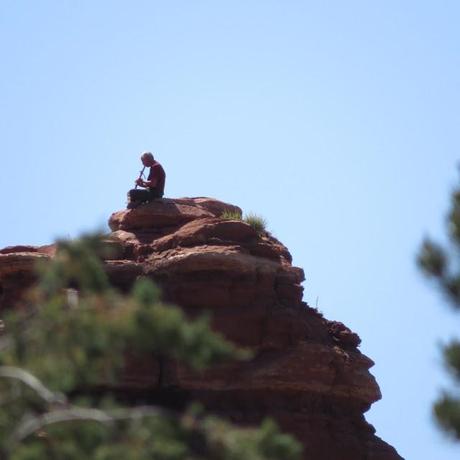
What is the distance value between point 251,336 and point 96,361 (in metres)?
16.0

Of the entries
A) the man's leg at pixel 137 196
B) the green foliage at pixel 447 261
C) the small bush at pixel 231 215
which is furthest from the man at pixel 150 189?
the green foliage at pixel 447 261

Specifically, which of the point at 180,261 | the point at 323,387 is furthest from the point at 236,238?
the point at 323,387

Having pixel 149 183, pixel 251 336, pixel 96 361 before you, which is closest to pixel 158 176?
pixel 149 183

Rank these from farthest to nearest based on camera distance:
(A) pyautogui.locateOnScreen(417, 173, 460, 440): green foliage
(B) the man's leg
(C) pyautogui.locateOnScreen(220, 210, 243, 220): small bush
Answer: (B) the man's leg
(C) pyautogui.locateOnScreen(220, 210, 243, 220): small bush
(A) pyautogui.locateOnScreen(417, 173, 460, 440): green foliage

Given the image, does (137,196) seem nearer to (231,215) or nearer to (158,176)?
(158,176)

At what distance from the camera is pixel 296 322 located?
120 feet

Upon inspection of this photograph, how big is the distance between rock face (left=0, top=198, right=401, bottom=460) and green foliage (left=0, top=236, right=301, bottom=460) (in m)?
14.8

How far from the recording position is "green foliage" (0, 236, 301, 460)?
19.4 meters

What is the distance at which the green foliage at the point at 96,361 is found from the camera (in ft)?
63.8

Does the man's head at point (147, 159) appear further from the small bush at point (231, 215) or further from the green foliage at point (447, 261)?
the green foliage at point (447, 261)

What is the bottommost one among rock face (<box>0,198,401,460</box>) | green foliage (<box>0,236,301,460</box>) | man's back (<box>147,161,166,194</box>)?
green foliage (<box>0,236,301,460</box>)

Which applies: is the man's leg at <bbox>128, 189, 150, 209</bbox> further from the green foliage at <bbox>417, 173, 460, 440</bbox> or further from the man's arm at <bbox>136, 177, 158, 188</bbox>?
the green foliage at <bbox>417, 173, 460, 440</bbox>

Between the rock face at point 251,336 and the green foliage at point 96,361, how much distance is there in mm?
14775

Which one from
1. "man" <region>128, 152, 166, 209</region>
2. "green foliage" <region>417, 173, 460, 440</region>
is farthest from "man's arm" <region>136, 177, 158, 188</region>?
"green foliage" <region>417, 173, 460, 440</region>
